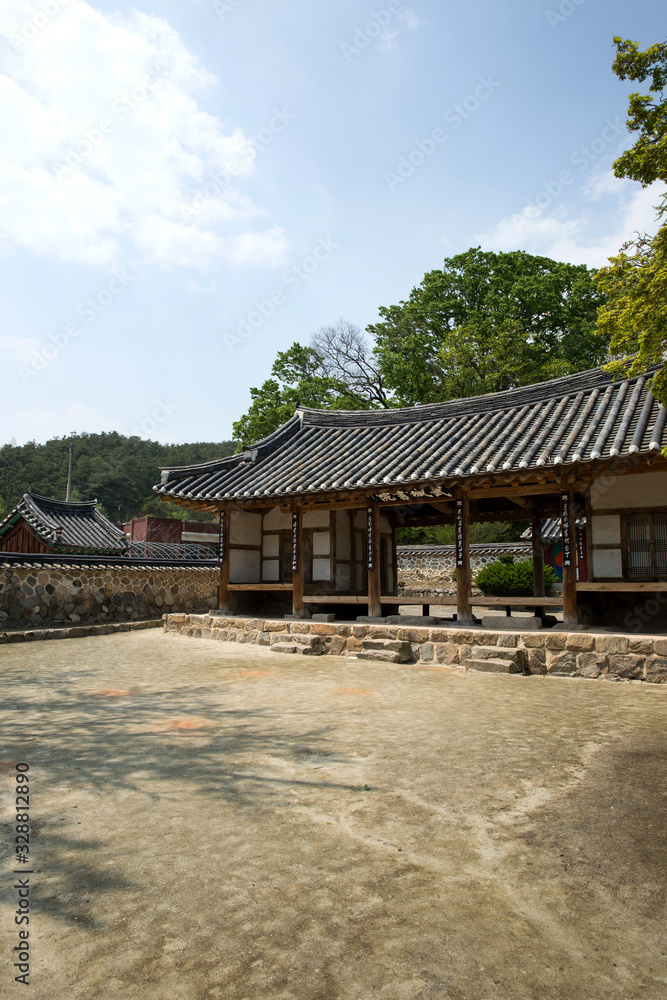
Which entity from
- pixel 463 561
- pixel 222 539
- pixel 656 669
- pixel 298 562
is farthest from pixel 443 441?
pixel 656 669

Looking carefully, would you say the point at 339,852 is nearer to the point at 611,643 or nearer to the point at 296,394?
the point at 611,643

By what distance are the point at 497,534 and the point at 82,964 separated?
1196 inches

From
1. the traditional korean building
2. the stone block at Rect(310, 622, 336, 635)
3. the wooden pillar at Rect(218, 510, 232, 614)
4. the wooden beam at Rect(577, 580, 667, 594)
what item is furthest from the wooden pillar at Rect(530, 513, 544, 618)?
the wooden pillar at Rect(218, 510, 232, 614)

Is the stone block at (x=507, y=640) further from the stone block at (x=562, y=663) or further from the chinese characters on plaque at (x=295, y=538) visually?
the chinese characters on plaque at (x=295, y=538)

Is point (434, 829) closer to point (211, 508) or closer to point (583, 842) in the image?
point (583, 842)

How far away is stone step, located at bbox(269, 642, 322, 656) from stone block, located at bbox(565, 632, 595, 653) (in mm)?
4535

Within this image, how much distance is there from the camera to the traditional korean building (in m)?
10.2

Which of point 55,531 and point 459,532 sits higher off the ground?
point 55,531

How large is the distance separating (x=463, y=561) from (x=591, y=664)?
2.94 meters

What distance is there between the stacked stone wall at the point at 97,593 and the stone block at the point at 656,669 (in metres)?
12.7

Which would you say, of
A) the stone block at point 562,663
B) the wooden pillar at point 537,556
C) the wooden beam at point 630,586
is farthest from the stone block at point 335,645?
the wooden pillar at point 537,556

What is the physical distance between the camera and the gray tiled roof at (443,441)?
10.1 m

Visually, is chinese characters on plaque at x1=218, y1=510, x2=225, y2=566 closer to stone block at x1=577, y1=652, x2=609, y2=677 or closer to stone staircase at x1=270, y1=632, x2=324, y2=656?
stone staircase at x1=270, y1=632, x2=324, y2=656

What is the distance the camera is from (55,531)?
21.8m
